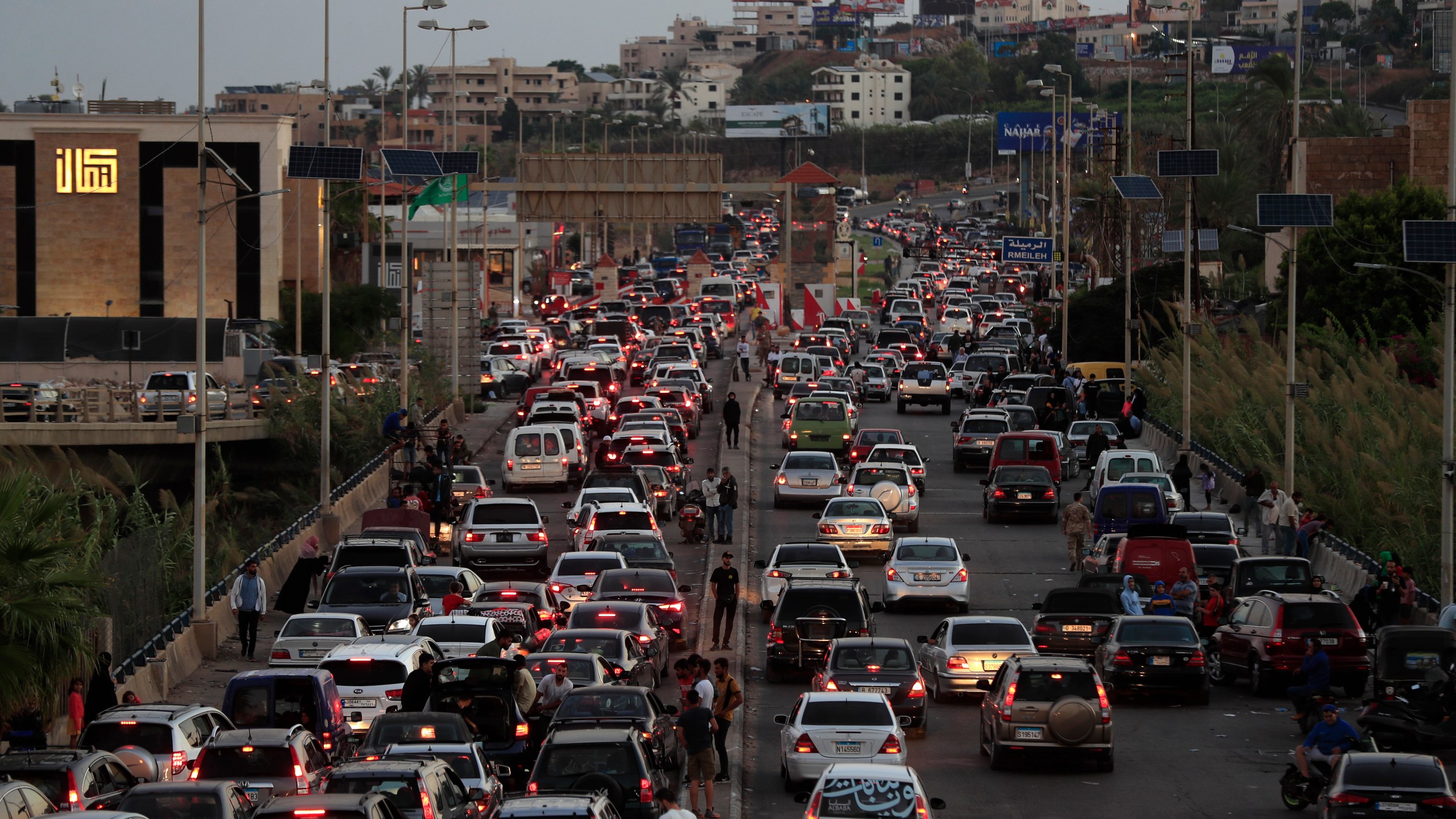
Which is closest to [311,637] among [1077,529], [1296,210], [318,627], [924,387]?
[318,627]

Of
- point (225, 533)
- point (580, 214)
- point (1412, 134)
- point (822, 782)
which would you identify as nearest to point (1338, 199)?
point (1412, 134)

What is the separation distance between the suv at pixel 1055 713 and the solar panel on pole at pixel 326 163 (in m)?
23.1

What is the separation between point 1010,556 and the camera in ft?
125

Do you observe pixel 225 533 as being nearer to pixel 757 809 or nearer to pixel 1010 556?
pixel 1010 556

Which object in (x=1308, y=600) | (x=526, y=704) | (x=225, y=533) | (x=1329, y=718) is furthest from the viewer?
(x=225, y=533)

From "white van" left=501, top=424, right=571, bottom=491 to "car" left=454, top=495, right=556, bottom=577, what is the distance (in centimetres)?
878

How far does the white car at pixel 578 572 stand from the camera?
31.4 metres

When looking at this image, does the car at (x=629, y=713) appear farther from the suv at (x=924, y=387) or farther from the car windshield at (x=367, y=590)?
the suv at (x=924, y=387)

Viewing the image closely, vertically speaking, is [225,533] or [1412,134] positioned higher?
[1412,134]

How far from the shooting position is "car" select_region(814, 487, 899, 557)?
36500mm

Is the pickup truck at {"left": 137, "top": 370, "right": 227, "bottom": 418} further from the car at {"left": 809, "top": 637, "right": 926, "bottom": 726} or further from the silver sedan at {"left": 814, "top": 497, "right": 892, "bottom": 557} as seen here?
the car at {"left": 809, "top": 637, "right": 926, "bottom": 726}

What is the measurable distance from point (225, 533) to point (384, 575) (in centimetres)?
1987

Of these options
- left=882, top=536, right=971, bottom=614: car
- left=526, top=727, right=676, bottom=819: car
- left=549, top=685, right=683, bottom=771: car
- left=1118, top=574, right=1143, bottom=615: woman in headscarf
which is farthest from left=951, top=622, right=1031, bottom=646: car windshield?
left=526, top=727, right=676, bottom=819: car

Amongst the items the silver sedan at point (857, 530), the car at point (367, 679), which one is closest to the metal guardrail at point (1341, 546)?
the silver sedan at point (857, 530)
